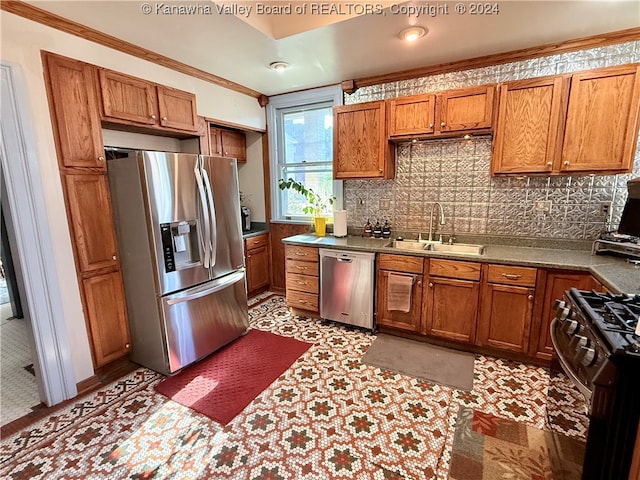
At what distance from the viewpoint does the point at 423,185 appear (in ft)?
10.6

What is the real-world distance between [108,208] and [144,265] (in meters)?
0.53

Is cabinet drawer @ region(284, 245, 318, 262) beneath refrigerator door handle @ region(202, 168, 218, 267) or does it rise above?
beneath

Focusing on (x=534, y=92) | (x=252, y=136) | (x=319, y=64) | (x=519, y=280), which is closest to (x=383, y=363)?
(x=519, y=280)

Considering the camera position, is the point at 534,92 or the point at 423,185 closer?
the point at 534,92

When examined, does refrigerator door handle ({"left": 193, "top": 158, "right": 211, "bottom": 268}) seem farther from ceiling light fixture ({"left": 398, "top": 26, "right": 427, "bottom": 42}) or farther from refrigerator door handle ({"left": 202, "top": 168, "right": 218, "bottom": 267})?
ceiling light fixture ({"left": 398, "top": 26, "right": 427, "bottom": 42})

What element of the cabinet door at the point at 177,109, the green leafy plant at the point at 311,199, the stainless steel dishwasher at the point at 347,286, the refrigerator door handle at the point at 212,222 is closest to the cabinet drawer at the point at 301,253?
the stainless steel dishwasher at the point at 347,286

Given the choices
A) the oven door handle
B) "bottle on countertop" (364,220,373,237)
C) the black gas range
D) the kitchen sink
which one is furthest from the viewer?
"bottle on countertop" (364,220,373,237)

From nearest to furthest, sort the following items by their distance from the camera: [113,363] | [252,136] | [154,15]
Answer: [154,15] < [113,363] < [252,136]

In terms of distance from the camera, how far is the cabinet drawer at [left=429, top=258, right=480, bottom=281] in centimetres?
255

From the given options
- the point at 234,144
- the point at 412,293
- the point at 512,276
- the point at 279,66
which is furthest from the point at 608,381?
the point at 234,144

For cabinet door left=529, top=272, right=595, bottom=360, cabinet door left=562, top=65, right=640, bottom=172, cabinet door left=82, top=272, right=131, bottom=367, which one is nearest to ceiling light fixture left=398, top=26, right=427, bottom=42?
cabinet door left=562, top=65, right=640, bottom=172

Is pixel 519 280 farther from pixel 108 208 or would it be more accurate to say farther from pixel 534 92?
pixel 108 208

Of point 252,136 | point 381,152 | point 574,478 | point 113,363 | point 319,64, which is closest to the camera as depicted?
point 574,478

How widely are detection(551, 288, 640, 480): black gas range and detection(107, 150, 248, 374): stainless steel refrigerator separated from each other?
2461mm
